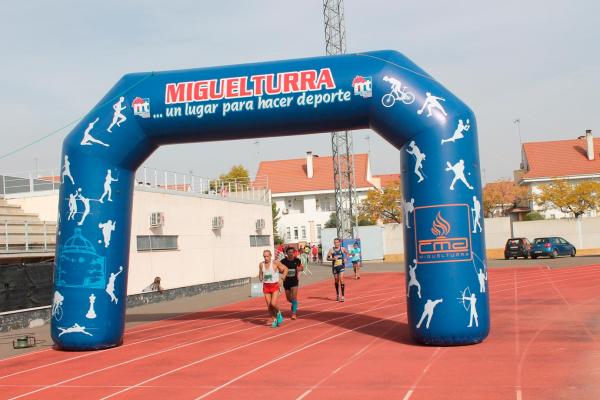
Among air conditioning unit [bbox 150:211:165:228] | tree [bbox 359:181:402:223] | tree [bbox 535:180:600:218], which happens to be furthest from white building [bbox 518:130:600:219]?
A: air conditioning unit [bbox 150:211:165:228]

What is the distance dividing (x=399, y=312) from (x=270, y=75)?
7350mm

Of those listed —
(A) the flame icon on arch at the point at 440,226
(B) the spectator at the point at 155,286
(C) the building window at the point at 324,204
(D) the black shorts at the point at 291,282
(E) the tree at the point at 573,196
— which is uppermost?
(C) the building window at the point at 324,204

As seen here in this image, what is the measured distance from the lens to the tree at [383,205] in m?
66.1

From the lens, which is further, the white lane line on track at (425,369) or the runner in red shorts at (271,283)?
the runner in red shorts at (271,283)

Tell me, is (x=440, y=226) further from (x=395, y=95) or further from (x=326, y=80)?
(x=326, y=80)

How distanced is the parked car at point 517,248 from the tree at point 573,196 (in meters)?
18.2

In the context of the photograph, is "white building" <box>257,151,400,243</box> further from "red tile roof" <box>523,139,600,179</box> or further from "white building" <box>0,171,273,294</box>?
"white building" <box>0,171,273,294</box>

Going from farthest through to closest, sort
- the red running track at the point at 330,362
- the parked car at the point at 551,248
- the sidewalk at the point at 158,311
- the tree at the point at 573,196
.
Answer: the tree at the point at 573,196, the parked car at the point at 551,248, the sidewalk at the point at 158,311, the red running track at the point at 330,362

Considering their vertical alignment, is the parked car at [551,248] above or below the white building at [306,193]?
below

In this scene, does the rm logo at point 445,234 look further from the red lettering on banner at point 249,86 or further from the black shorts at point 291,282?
the black shorts at point 291,282

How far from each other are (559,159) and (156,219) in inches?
2115

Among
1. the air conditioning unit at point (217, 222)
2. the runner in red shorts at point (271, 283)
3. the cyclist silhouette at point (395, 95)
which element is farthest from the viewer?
the air conditioning unit at point (217, 222)

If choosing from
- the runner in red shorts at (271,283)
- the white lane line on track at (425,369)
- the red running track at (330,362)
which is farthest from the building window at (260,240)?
the white lane line on track at (425,369)

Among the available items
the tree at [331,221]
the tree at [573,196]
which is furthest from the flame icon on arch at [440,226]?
the tree at [331,221]
